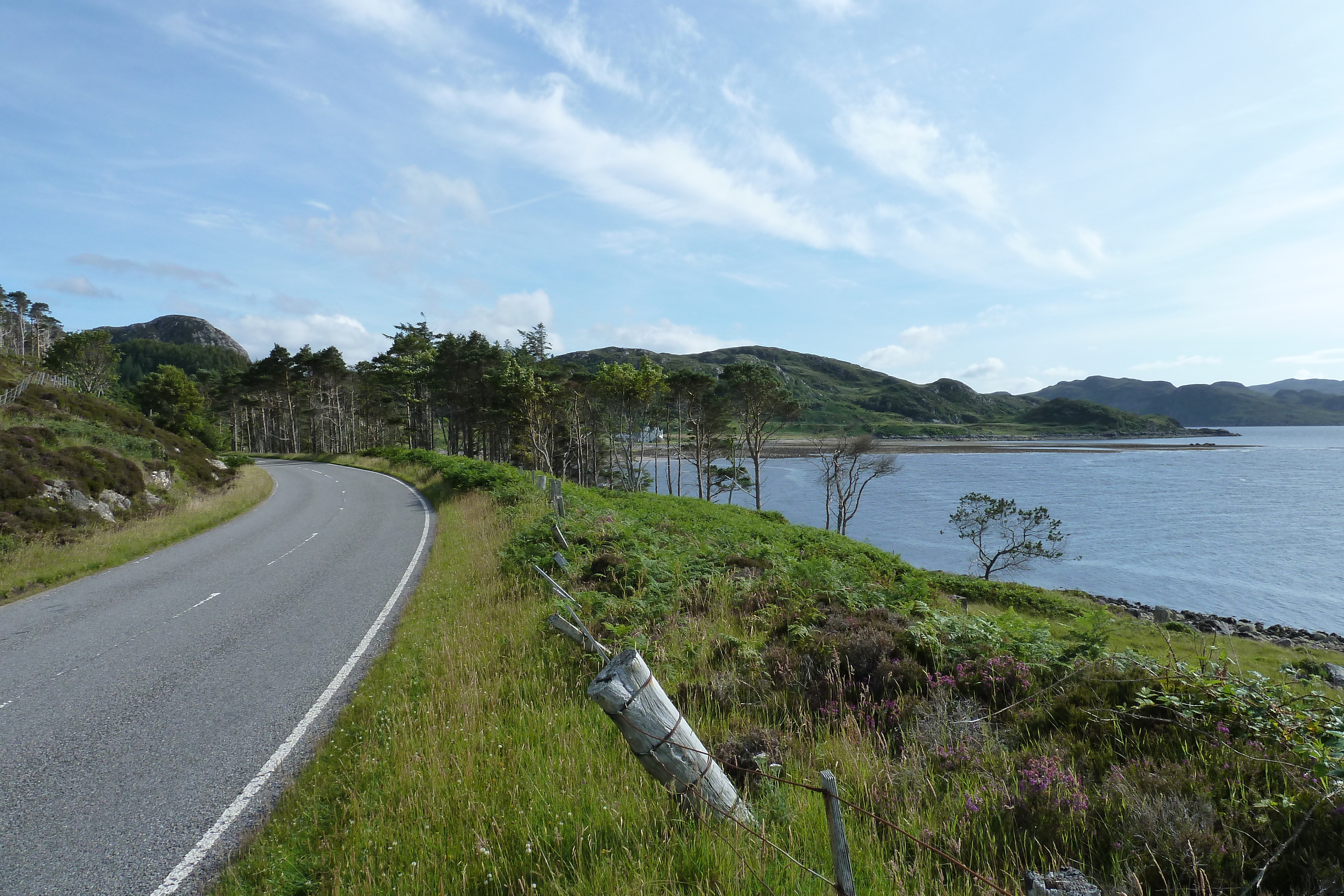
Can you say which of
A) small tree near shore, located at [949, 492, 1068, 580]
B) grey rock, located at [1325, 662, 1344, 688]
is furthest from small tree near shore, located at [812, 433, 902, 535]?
grey rock, located at [1325, 662, 1344, 688]

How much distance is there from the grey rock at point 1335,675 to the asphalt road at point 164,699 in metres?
22.6

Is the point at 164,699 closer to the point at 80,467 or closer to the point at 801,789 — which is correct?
the point at 801,789

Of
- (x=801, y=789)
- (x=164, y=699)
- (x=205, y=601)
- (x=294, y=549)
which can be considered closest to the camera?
(x=801, y=789)

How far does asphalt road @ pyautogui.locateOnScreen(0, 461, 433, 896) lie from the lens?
433 cm

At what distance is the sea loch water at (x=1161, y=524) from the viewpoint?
38.5m

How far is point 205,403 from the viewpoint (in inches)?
3066

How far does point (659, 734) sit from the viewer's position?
3.38m

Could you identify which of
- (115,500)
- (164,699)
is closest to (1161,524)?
(164,699)

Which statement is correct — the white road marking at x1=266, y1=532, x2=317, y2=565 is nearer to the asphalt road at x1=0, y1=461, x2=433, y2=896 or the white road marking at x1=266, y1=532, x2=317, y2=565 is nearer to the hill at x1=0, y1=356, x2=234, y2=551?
the asphalt road at x1=0, y1=461, x2=433, y2=896

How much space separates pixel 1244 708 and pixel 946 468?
384ft

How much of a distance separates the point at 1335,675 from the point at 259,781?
85.2 ft

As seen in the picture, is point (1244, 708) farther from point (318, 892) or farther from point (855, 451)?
point (855, 451)

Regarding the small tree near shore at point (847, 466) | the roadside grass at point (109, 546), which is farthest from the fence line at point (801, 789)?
the small tree near shore at point (847, 466)

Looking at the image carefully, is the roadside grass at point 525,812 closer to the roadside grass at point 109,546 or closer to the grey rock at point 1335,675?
the roadside grass at point 109,546
